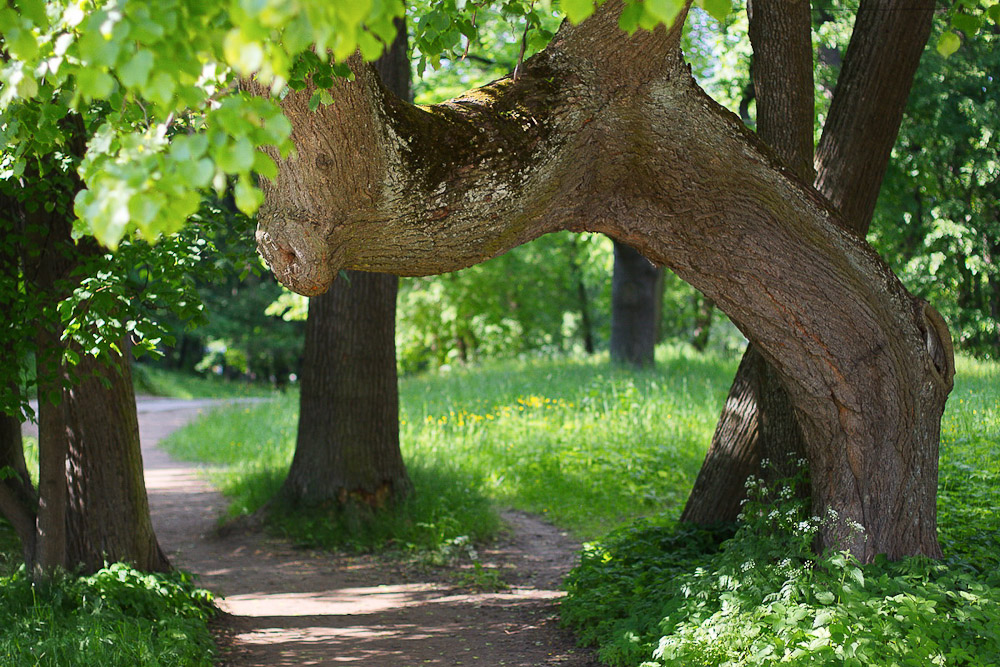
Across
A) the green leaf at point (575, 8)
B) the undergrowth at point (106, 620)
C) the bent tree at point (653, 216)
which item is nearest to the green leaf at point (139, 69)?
the green leaf at point (575, 8)

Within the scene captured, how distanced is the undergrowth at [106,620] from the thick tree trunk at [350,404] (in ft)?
8.25

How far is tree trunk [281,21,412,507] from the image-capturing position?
8.76 m

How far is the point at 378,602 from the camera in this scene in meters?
7.11

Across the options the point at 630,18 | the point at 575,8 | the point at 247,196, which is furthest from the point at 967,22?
the point at 247,196

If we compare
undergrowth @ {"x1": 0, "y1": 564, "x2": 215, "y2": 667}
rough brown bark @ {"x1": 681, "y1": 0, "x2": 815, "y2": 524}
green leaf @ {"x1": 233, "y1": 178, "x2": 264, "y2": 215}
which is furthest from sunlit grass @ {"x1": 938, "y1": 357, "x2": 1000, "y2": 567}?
green leaf @ {"x1": 233, "y1": 178, "x2": 264, "y2": 215}

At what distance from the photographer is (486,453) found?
1113 cm

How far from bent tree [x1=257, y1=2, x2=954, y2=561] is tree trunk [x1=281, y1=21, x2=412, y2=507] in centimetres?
471

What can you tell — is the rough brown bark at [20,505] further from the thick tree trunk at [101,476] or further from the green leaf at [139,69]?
the green leaf at [139,69]

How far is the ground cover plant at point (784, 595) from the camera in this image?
13.6ft

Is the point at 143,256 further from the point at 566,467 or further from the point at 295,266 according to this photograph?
the point at 566,467

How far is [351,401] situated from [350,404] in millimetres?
30

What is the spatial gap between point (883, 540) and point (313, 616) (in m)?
3.95

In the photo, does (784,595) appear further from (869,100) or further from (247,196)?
(247,196)

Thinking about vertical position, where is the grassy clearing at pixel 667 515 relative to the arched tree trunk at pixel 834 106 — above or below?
below
